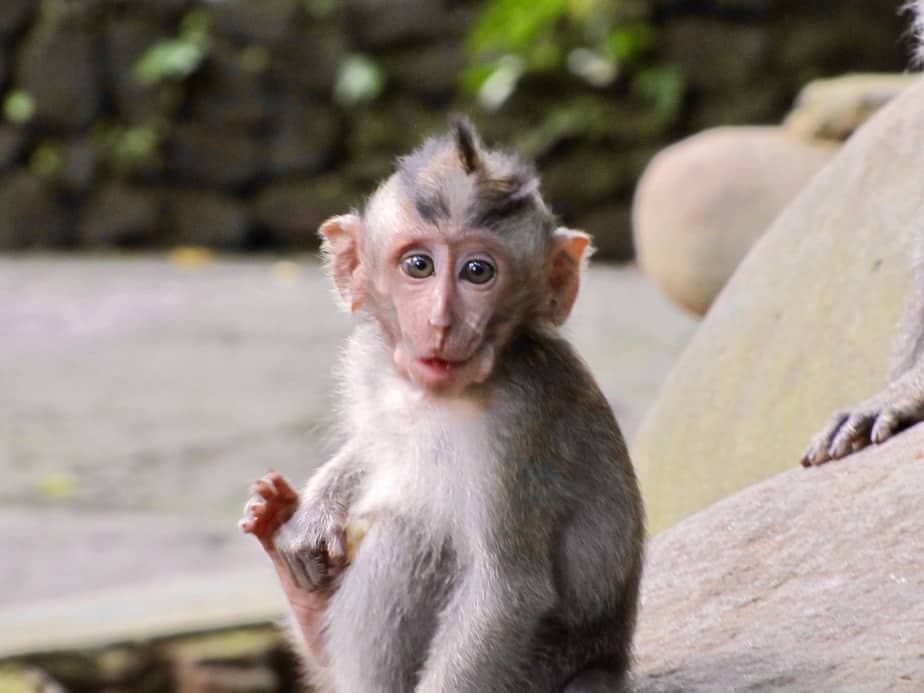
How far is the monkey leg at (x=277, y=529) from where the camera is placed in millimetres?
3582

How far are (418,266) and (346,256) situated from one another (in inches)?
12.8

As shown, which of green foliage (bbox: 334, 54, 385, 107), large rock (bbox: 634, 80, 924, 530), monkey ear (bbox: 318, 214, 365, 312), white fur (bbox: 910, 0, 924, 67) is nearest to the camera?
monkey ear (bbox: 318, 214, 365, 312)

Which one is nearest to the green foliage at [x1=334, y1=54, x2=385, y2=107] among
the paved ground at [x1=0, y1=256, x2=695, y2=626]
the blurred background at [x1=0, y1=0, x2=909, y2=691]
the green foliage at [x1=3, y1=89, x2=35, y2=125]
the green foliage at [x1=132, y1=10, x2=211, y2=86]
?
the blurred background at [x1=0, y1=0, x2=909, y2=691]

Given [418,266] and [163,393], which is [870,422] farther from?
[163,393]

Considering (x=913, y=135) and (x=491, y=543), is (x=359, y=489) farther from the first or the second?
(x=913, y=135)

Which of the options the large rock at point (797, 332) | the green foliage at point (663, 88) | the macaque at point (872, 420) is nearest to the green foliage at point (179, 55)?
the green foliage at point (663, 88)

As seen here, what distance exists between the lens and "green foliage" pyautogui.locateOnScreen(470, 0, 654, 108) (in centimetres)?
1565

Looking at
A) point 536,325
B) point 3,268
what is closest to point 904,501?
point 536,325

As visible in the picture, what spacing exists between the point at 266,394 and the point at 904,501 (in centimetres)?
760

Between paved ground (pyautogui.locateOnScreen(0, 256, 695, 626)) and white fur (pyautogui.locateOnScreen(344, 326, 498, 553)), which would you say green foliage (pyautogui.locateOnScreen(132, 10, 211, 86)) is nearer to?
paved ground (pyautogui.locateOnScreen(0, 256, 695, 626))

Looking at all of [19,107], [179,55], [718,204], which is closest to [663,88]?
[179,55]

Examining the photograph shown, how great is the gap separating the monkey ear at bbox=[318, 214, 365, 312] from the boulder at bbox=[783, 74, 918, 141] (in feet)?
16.5

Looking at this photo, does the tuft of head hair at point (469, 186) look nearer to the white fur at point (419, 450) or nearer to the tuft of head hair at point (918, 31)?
the white fur at point (419, 450)

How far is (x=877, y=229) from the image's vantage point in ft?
18.9
